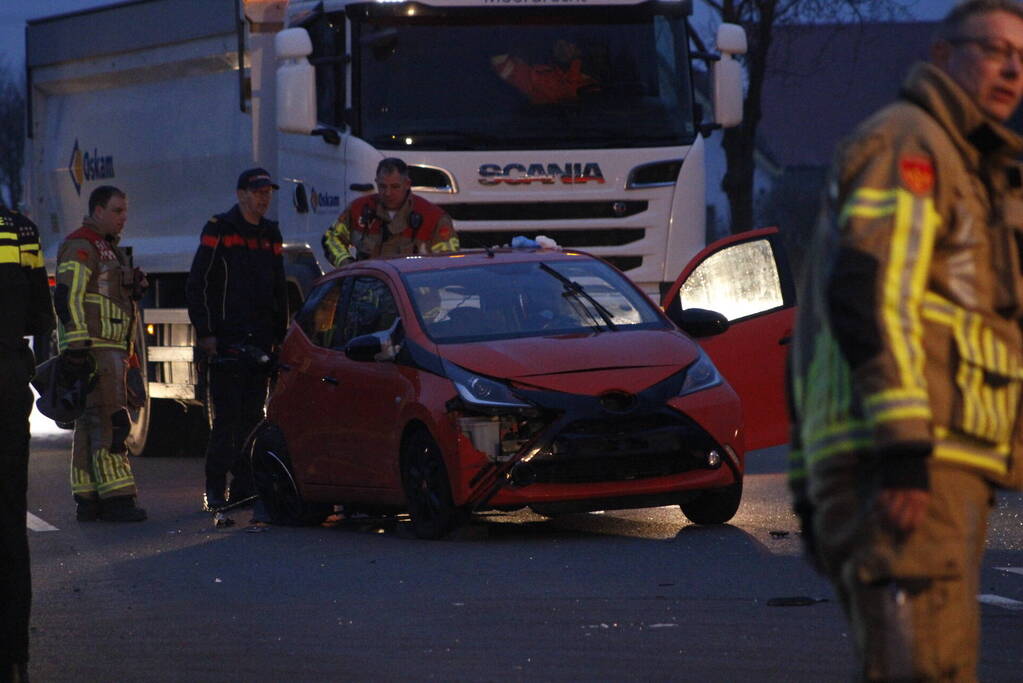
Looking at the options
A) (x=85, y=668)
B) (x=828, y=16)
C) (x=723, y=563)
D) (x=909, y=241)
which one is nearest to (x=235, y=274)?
(x=723, y=563)

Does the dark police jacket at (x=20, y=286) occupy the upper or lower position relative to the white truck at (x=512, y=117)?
lower

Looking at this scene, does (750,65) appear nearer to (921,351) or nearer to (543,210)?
(543,210)

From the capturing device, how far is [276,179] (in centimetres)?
1633

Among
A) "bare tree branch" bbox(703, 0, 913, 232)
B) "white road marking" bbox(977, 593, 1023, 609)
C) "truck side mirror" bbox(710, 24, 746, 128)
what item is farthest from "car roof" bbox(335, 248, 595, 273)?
"bare tree branch" bbox(703, 0, 913, 232)

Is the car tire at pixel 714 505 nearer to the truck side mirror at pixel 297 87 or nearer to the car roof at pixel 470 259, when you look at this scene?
the car roof at pixel 470 259

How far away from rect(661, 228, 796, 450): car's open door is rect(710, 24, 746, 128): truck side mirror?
269 cm

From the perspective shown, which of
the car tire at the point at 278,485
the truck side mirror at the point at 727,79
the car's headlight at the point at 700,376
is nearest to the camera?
the car's headlight at the point at 700,376

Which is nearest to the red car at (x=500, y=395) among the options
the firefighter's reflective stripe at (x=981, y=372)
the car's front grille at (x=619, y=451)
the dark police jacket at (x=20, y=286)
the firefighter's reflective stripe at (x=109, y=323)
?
the car's front grille at (x=619, y=451)

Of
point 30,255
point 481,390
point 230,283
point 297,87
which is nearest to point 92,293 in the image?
point 230,283

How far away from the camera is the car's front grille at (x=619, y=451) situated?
417 inches

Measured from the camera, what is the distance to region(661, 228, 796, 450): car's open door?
12.5m

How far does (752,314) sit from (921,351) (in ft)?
28.3

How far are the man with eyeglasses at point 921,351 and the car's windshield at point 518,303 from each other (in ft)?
22.9

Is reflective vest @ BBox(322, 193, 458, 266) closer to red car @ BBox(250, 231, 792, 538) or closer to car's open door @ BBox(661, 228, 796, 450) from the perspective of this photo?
red car @ BBox(250, 231, 792, 538)
